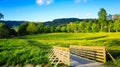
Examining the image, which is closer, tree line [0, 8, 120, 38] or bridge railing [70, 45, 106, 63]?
bridge railing [70, 45, 106, 63]

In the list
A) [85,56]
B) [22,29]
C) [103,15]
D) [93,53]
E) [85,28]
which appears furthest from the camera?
[22,29]

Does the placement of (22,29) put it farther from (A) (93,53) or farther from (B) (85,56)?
(A) (93,53)

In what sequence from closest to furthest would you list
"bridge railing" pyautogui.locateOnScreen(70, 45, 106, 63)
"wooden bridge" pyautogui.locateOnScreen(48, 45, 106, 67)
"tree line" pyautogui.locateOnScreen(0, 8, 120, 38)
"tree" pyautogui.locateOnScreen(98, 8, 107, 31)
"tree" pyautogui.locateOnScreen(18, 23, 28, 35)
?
"wooden bridge" pyautogui.locateOnScreen(48, 45, 106, 67), "bridge railing" pyautogui.locateOnScreen(70, 45, 106, 63), "tree" pyautogui.locateOnScreen(98, 8, 107, 31), "tree line" pyautogui.locateOnScreen(0, 8, 120, 38), "tree" pyautogui.locateOnScreen(18, 23, 28, 35)

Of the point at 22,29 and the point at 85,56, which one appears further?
the point at 22,29

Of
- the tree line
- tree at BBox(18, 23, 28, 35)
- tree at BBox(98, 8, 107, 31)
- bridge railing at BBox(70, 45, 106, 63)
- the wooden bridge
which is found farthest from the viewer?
tree at BBox(18, 23, 28, 35)

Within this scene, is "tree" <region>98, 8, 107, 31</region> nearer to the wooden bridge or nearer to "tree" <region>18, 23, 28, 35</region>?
"tree" <region>18, 23, 28, 35</region>

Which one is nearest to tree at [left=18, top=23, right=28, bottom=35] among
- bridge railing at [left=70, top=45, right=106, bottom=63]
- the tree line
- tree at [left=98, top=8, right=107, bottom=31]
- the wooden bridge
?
the tree line

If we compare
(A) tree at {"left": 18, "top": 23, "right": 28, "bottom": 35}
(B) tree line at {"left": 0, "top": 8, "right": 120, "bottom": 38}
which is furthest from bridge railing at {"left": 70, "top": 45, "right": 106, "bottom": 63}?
(A) tree at {"left": 18, "top": 23, "right": 28, "bottom": 35}

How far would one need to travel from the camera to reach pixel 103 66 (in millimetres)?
15594

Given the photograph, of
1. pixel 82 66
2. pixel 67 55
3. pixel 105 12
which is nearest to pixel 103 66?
pixel 82 66

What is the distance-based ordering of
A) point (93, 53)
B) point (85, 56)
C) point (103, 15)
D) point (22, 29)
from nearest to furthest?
point (93, 53), point (85, 56), point (103, 15), point (22, 29)

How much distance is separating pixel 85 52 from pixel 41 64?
4.55 meters

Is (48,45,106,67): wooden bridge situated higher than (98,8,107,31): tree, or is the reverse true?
(98,8,107,31): tree

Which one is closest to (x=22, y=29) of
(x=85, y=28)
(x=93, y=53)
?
(x=85, y=28)
